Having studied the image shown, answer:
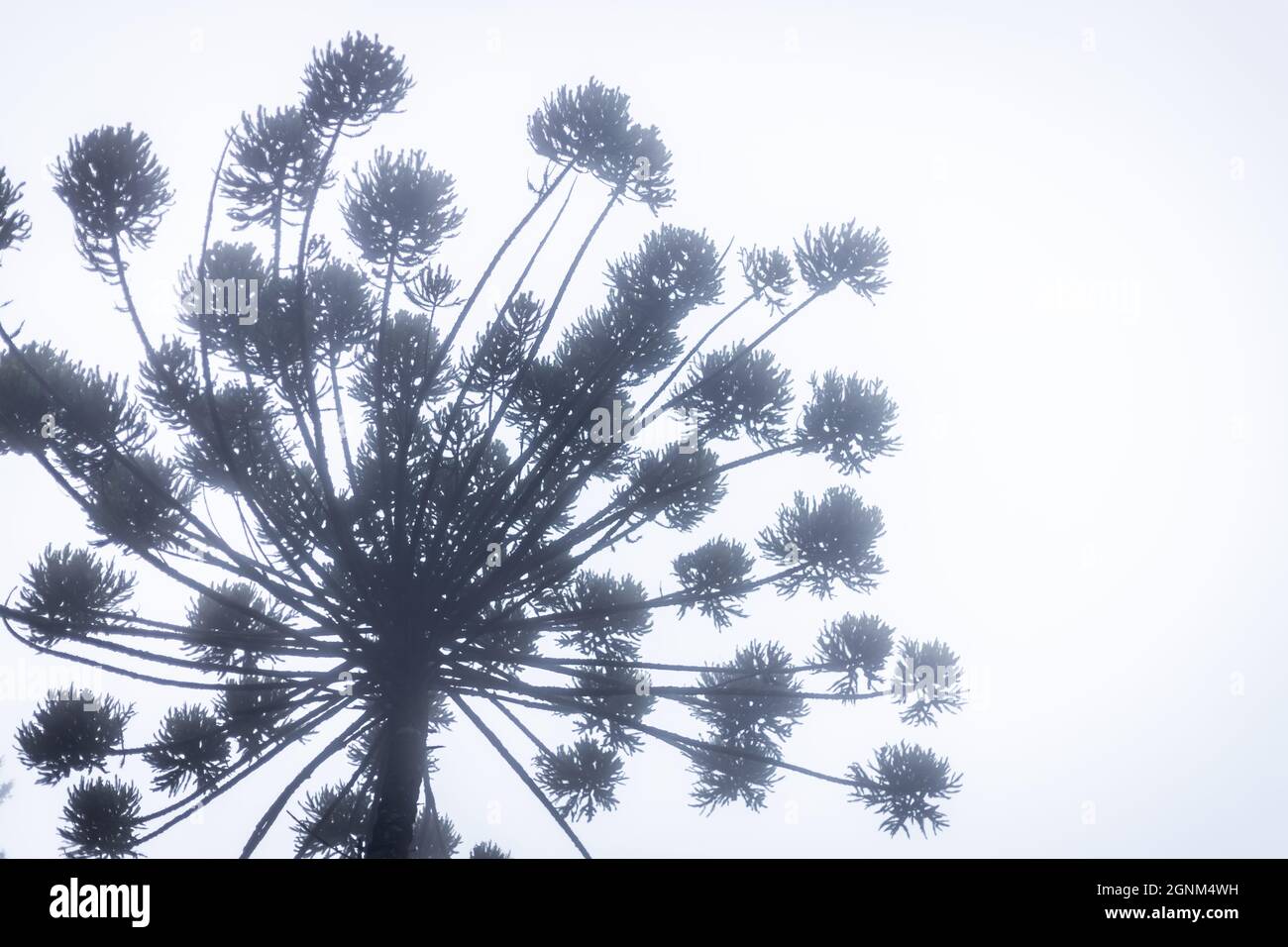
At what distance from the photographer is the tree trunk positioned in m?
4.93

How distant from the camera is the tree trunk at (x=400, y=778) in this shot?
4.93m

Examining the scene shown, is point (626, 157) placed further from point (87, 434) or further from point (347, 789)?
point (347, 789)

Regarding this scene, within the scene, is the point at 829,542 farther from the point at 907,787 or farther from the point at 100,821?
the point at 100,821

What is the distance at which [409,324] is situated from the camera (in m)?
7.54

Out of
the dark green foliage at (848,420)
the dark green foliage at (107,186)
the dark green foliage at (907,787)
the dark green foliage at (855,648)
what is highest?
the dark green foliage at (107,186)

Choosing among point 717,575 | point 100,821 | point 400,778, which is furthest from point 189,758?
point 717,575

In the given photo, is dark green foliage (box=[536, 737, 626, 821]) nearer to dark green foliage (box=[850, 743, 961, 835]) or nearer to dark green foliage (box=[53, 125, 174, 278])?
dark green foliage (box=[850, 743, 961, 835])

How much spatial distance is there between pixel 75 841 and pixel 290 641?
227 cm

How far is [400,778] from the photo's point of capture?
527 cm

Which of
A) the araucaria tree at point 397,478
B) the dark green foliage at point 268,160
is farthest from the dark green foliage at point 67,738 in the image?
the dark green foliage at point 268,160

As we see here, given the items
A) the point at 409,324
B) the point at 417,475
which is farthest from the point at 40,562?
the point at 409,324

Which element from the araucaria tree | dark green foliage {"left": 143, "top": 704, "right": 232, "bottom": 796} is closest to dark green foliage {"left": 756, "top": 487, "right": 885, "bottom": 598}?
the araucaria tree

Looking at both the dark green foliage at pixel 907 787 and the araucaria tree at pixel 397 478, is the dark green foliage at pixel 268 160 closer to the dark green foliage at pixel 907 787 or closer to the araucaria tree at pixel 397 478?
the araucaria tree at pixel 397 478

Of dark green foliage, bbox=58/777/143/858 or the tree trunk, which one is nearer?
the tree trunk
